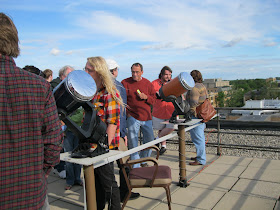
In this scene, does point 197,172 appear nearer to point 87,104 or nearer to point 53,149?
point 87,104

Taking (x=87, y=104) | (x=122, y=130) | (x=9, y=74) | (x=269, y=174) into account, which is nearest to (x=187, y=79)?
(x=122, y=130)

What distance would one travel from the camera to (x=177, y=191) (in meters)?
4.15

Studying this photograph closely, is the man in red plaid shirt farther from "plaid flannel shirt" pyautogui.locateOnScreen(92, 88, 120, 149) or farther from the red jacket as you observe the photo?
the red jacket

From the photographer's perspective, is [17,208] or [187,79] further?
[187,79]

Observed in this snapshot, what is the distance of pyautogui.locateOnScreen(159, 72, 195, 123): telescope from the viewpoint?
3.80 metres

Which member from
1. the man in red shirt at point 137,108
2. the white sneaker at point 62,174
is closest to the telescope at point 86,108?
the man in red shirt at point 137,108

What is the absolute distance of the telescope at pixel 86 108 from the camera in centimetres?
201

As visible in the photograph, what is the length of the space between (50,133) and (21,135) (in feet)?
0.62

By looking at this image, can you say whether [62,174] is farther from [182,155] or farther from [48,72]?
[182,155]

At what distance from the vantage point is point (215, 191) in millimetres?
4090

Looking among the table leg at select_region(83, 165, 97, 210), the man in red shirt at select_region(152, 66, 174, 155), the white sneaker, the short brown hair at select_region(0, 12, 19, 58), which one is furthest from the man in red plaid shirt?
the man in red shirt at select_region(152, 66, 174, 155)

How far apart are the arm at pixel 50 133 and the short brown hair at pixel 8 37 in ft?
0.98

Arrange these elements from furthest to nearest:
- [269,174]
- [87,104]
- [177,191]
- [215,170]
A: [215,170] → [269,174] → [177,191] → [87,104]

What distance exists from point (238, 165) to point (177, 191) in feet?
5.77
